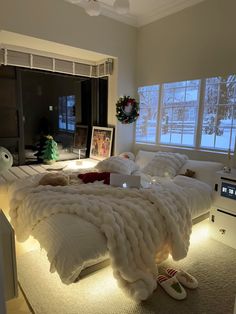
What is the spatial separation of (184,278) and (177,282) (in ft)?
0.27

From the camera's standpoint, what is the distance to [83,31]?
2.93 metres

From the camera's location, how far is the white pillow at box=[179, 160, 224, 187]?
2.54 metres

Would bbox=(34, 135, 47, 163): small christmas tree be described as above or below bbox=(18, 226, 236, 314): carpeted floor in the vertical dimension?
above

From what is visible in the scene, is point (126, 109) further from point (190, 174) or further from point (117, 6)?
point (117, 6)

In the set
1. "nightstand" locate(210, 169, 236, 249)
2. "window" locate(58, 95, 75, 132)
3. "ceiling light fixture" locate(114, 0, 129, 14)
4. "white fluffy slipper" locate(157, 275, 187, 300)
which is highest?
"ceiling light fixture" locate(114, 0, 129, 14)

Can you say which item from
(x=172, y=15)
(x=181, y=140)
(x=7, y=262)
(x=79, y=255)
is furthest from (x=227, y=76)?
(x=7, y=262)

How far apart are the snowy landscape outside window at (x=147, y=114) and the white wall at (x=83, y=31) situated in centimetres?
15

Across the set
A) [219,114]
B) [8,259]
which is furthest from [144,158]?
[8,259]

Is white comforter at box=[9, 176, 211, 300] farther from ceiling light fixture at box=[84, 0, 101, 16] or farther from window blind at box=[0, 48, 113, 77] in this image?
window blind at box=[0, 48, 113, 77]

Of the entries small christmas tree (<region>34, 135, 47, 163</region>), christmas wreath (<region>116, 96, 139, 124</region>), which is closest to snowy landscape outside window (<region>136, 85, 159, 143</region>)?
christmas wreath (<region>116, 96, 139, 124</region>)

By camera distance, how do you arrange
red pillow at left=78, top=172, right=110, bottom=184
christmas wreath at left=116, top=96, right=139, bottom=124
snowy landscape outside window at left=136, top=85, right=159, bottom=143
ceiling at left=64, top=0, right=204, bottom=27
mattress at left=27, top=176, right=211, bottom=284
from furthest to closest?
1. snowy landscape outside window at left=136, top=85, right=159, bottom=143
2. christmas wreath at left=116, top=96, right=139, bottom=124
3. ceiling at left=64, top=0, right=204, bottom=27
4. red pillow at left=78, top=172, right=110, bottom=184
5. mattress at left=27, top=176, right=211, bottom=284

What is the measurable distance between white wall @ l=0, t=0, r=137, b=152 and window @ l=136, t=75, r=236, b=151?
35 cm

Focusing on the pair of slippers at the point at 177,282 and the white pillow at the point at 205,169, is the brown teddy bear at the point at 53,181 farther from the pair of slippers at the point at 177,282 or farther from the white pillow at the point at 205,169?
the white pillow at the point at 205,169

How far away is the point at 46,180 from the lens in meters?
2.11
